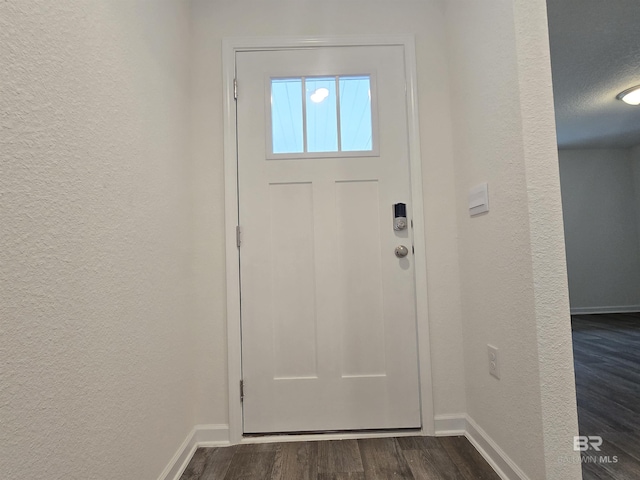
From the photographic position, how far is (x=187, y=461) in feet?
4.96

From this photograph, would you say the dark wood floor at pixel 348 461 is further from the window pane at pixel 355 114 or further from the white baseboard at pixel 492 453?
the window pane at pixel 355 114

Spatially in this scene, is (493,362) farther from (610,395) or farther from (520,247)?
(610,395)

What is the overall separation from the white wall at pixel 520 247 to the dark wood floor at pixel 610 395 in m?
0.43

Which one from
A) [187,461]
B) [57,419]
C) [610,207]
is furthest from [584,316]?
[57,419]

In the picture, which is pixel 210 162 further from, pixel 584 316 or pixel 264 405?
pixel 584 316

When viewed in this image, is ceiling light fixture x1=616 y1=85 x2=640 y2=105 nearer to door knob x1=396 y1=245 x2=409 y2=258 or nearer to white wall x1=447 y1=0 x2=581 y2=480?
white wall x1=447 y1=0 x2=581 y2=480

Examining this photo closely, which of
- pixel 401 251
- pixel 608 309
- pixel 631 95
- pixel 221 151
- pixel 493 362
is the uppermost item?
pixel 631 95

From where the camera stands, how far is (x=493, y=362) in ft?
4.61

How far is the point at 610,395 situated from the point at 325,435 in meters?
1.75

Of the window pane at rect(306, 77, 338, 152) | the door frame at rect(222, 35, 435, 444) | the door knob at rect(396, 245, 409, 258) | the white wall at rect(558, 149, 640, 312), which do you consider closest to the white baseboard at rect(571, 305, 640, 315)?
the white wall at rect(558, 149, 640, 312)

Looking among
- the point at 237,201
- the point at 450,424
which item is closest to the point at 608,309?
the point at 450,424

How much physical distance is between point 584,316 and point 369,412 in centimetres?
473

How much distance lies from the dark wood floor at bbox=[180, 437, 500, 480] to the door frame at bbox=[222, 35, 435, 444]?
111 mm

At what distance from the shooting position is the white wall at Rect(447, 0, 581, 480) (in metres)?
1.10
